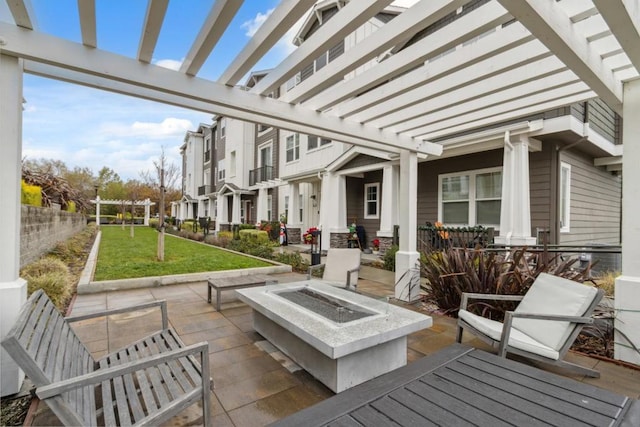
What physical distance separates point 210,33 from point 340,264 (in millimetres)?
4271

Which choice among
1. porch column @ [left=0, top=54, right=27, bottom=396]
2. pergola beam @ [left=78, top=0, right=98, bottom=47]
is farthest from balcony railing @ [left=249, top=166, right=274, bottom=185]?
porch column @ [left=0, top=54, right=27, bottom=396]

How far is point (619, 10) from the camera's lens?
2.11 m

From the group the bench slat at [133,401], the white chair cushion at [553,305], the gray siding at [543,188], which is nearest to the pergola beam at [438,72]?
the white chair cushion at [553,305]

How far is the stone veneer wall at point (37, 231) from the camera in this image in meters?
5.93

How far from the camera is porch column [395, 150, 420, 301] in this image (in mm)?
5512

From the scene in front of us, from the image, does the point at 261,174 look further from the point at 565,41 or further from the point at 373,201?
the point at 565,41

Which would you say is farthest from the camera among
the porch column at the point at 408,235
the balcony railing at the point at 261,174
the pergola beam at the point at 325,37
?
the balcony railing at the point at 261,174

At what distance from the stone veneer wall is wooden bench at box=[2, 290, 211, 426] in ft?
16.1

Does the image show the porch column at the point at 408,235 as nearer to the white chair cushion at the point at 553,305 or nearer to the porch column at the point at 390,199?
the white chair cushion at the point at 553,305

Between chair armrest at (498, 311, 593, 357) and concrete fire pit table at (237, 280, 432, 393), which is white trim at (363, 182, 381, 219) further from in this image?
chair armrest at (498, 311, 593, 357)

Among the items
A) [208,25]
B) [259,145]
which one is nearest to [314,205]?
[259,145]

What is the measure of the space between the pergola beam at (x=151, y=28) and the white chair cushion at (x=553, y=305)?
4.35 meters

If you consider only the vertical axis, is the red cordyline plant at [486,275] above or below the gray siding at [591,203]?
below

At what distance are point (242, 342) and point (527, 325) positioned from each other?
3.13m
